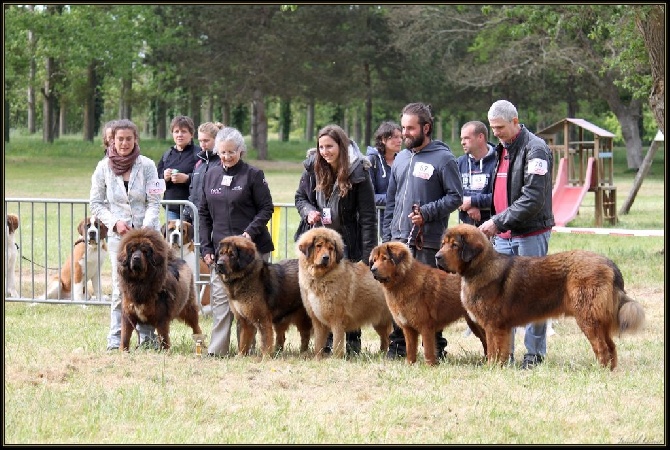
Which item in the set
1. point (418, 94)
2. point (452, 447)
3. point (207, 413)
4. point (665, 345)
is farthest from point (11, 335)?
point (418, 94)

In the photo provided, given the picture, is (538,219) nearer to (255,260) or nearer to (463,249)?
(463,249)

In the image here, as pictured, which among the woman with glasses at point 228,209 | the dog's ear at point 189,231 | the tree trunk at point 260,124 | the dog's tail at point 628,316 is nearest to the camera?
the dog's tail at point 628,316

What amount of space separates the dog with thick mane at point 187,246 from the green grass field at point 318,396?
1.06m

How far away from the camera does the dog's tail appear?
287 inches

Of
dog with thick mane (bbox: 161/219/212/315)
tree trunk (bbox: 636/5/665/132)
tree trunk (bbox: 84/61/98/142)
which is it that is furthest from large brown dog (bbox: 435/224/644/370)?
tree trunk (bbox: 84/61/98/142)

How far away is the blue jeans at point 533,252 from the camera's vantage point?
8094 millimetres

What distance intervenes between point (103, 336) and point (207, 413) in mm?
3586

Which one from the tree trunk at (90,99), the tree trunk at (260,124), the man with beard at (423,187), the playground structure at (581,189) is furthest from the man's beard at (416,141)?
the tree trunk at (90,99)

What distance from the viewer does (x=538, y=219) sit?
802 cm

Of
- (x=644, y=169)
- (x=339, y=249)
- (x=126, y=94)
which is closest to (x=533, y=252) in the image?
(x=339, y=249)

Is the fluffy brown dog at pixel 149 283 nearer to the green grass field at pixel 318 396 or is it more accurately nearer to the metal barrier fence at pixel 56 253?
the green grass field at pixel 318 396

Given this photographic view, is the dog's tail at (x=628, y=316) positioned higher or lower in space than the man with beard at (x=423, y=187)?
lower

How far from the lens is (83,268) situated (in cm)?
1116

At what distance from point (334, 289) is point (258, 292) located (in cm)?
67
